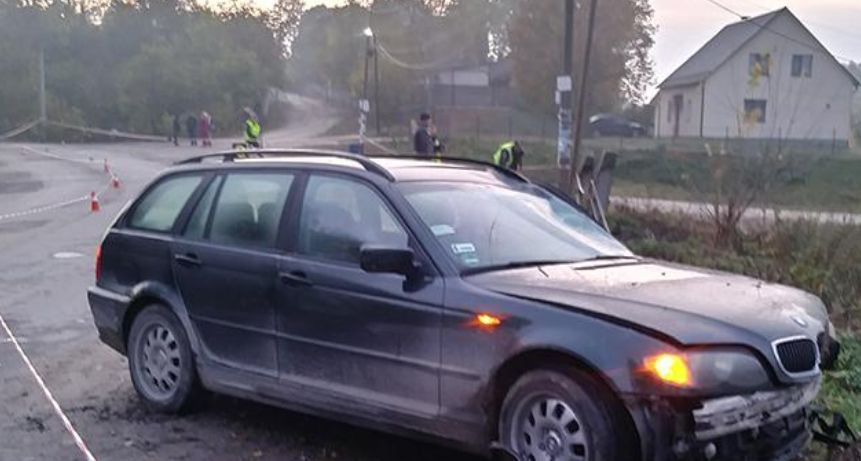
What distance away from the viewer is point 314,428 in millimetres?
6586

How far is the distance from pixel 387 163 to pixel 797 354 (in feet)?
8.38

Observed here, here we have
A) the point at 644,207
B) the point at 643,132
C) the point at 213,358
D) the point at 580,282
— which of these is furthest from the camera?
the point at 643,132

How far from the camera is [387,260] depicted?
532 centimetres

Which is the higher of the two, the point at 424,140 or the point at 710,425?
the point at 424,140

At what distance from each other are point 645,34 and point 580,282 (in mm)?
58195

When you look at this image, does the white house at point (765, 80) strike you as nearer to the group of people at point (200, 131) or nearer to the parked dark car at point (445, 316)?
the group of people at point (200, 131)

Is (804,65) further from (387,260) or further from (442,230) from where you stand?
(387,260)

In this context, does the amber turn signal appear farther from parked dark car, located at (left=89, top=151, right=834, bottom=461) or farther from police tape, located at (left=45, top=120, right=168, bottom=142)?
police tape, located at (left=45, top=120, right=168, bottom=142)

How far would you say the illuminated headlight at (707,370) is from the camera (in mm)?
4539

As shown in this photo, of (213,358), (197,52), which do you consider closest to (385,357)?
(213,358)

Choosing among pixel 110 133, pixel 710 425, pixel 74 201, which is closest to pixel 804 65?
pixel 110 133

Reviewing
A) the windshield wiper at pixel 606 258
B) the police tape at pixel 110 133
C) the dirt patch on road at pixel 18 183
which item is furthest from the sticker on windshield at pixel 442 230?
the police tape at pixel 110 133

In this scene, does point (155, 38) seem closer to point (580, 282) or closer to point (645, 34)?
point (645, 34)

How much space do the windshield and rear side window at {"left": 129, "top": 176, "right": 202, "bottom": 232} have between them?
184 cm
